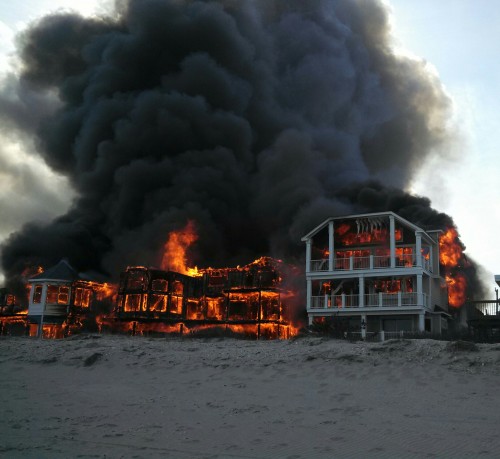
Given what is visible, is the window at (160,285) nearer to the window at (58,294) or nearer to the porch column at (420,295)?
the window at (58,294)

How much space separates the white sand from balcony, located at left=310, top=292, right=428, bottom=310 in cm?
1634

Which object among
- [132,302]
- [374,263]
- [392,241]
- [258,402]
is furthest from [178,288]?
[258,402]

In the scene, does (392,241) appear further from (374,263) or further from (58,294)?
(58,294)

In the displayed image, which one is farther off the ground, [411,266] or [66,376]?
[411,266]

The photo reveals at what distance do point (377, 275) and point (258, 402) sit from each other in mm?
24028

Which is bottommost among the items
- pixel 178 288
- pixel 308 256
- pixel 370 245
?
pixel 178 288

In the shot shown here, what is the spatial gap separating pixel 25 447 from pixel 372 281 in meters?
29.9

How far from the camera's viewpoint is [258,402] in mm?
13422

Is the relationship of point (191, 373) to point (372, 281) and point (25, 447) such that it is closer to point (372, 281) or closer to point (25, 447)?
point (25, 447)

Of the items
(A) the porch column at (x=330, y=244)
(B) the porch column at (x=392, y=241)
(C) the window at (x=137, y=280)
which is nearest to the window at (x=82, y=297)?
(C) the window at (x=137, y=280)

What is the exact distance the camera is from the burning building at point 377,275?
35594 mm

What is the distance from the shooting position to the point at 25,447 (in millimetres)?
10383

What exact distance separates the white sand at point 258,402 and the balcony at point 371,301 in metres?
16.3

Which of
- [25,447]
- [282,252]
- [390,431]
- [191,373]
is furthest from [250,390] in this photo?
[282,252]
